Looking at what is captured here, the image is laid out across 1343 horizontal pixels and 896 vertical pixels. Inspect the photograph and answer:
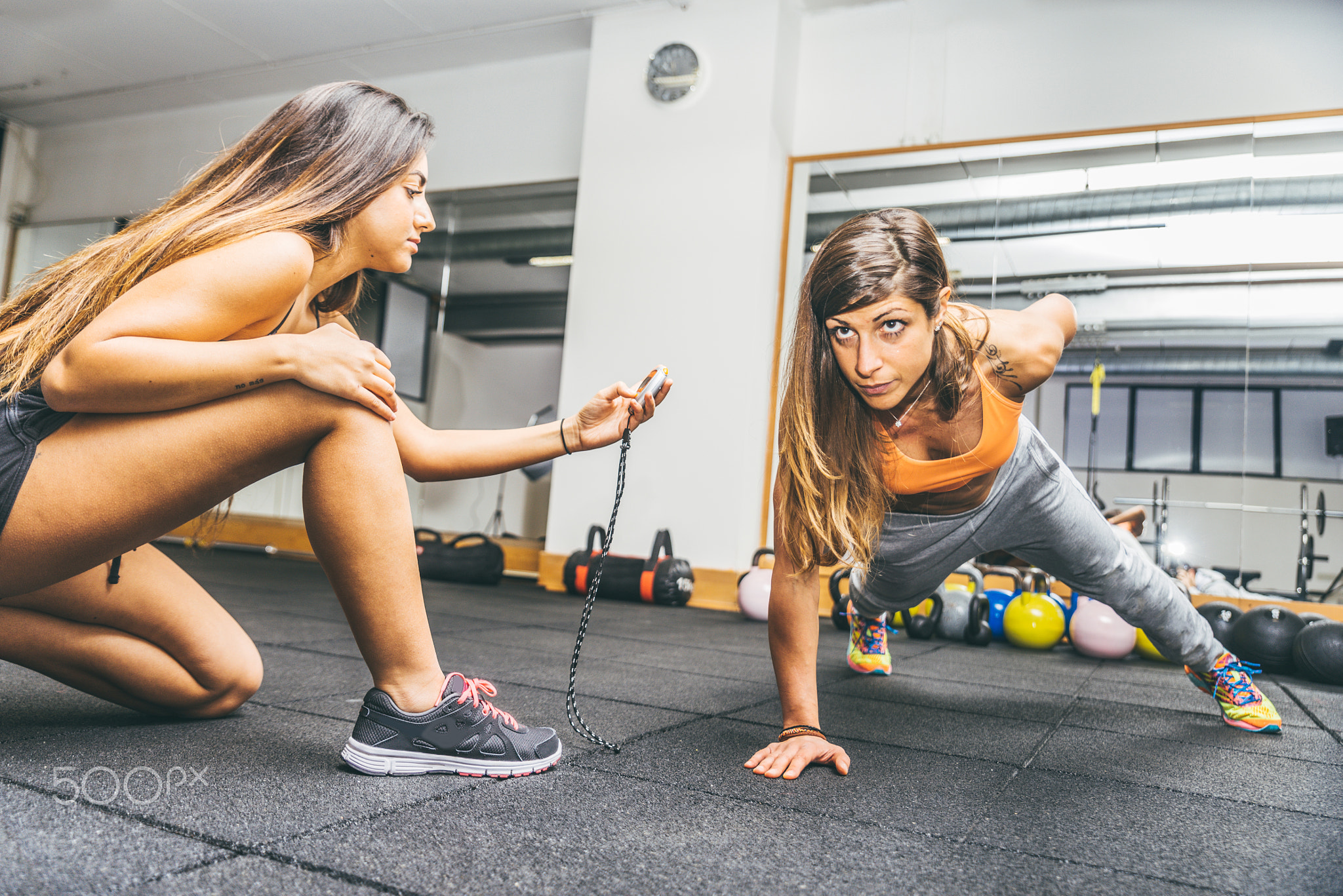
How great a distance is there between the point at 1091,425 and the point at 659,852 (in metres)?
4.34

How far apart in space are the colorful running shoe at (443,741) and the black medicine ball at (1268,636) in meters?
Result: 2.92

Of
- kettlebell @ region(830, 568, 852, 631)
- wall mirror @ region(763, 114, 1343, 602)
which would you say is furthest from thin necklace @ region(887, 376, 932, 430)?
wall mirror @ region(763, 114, 1343, 602)

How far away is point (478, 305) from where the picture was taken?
6.01 m

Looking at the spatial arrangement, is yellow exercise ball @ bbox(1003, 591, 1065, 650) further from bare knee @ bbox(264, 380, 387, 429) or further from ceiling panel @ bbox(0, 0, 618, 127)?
ceiling panel @ bbox(0, 0, 618, 127)

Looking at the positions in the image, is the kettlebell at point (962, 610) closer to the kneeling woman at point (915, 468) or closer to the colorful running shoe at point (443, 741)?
the kneeling woman at point (915, 468)

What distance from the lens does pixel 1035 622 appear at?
3404 mm

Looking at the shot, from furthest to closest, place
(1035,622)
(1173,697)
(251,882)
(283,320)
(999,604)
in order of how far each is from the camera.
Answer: (999,604) < (1035,622) < (1173,697) < (283,320) < (251,882)

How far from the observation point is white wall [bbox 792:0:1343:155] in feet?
13.8

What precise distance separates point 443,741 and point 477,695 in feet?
0.26

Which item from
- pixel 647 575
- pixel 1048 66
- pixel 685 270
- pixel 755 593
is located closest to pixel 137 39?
pixel 685 270

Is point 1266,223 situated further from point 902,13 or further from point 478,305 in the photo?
point 478,305

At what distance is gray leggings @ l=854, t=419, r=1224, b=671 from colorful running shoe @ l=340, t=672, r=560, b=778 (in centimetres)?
94

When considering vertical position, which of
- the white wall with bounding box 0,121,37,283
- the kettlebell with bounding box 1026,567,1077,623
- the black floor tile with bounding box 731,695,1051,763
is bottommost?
the black floor tile with bounding box 731,695,1051,763

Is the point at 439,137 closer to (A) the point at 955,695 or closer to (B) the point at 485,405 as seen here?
(B) the point at 485,405
